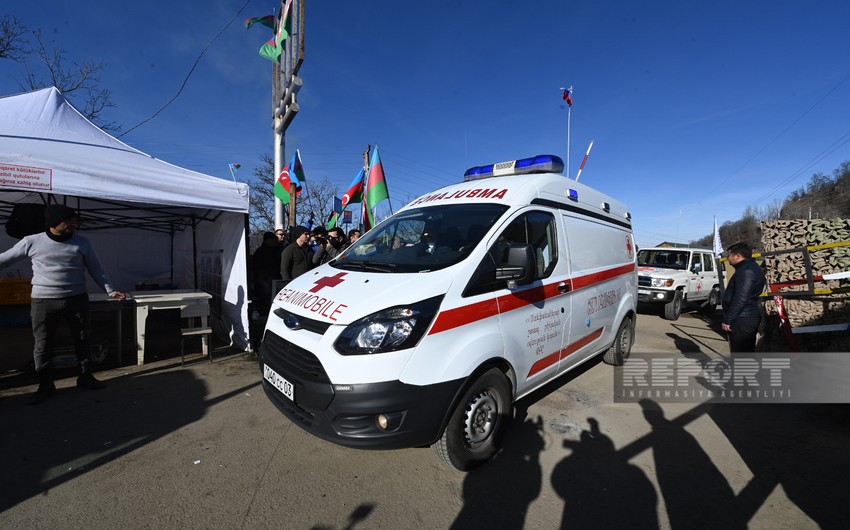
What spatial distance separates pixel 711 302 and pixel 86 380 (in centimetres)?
1397

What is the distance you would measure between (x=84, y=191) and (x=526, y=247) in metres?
5.00

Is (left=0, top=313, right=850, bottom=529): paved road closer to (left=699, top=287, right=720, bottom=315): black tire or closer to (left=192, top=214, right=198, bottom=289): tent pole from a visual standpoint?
(left=192, top=214, right=198, bottom=289): tent pole

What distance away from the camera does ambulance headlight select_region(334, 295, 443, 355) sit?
93.4 inches

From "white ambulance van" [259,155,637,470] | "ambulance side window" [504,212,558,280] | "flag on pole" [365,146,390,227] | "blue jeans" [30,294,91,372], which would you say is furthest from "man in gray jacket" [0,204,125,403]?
"flag on pole" [365,146,390,227]

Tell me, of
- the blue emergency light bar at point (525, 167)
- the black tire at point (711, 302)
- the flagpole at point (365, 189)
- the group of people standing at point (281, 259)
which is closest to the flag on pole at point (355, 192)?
the flagpole at point (365, 189)

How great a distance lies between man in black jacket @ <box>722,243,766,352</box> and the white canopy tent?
6.26 meters

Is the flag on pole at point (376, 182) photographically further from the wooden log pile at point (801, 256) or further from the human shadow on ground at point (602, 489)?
the wooden log pile at point (801, 256)

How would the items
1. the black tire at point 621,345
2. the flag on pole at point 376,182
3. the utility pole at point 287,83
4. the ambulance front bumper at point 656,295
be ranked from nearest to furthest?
the black tire at point 621,345 → the utility pole at point 287,83 → the flag on pole at point 376,182 → the ambulance front bumper at point 656,295

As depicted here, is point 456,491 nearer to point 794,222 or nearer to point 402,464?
point 402,464

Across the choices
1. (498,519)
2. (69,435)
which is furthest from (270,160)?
(498,519)

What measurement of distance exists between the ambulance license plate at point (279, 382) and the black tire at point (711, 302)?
40.5 feet

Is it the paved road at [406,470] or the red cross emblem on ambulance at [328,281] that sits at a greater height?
the red cross emblem on ambulance at [328,281]

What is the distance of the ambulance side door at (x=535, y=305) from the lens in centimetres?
292

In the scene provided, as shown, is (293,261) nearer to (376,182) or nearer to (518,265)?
(376,182)
